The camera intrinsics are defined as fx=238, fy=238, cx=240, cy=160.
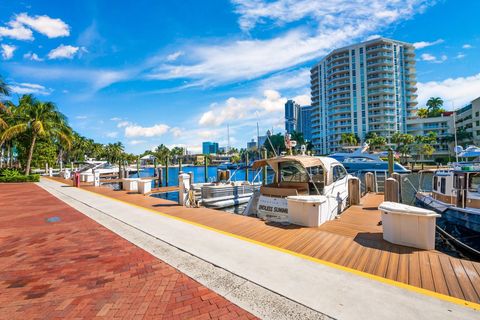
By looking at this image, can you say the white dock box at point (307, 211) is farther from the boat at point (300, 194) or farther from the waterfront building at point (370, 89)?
the waterfront building at point (370, 89)

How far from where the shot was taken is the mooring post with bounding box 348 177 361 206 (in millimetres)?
11328

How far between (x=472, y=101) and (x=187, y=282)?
84532 mm

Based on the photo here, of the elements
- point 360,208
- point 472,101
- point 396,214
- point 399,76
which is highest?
point 399,76

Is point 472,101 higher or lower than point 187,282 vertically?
higher

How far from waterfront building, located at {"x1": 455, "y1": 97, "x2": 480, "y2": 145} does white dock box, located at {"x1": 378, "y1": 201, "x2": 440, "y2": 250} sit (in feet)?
254

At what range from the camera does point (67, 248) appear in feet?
20.0

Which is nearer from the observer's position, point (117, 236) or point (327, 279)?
point (327, 279)

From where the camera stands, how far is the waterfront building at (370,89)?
80125 mm

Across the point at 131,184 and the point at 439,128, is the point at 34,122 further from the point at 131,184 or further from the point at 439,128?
the point at 439,128

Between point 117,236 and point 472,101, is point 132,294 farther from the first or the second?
point 472,101

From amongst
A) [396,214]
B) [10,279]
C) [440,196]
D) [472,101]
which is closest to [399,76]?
[472,101]

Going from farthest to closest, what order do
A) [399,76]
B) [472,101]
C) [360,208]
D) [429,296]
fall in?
[399,76] < [472,101] < [360,208] < [429,296]

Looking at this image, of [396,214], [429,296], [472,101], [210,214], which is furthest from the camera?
[472,101]

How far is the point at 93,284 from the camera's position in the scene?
13.7 ft
